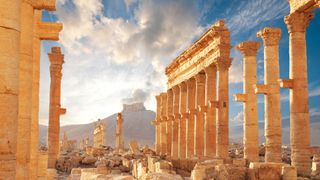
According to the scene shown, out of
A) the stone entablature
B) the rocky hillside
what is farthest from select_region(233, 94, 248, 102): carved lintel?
the rocky hillside

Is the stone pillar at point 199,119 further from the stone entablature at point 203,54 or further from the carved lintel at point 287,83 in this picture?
the carved lintel at point 287,83

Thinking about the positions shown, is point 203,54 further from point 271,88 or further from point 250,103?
point 271,88

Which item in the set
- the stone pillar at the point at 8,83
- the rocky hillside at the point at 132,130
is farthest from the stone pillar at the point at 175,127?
the rocky hillside at the point at 132,130

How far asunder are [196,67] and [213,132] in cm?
641

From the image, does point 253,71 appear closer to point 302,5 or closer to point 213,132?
point 213,132

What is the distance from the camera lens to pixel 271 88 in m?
20.7

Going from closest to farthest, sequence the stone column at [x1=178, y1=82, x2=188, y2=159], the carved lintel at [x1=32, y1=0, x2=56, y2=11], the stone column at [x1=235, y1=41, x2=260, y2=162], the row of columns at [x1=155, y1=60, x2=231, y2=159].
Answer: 1. the carved lintel at [x1=32, y1=0, x2=56, y2=11]
2. the stone column at [x1=235, y1=41, x2=260, y2=162]
3. the row of columns at [x1=155, y1=60, x2=231, y2=159]
4. the stone column at [x1=178, y1=82, x2=188, y2=159]

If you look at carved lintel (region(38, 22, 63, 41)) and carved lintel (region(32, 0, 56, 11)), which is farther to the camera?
carved lintel (region(38, 22, 63, 41))

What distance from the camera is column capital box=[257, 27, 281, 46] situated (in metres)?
20.7

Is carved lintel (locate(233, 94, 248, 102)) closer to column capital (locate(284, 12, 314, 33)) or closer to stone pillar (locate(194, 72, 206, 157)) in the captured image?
stone pillar (locate(194, 72, 206, 157))

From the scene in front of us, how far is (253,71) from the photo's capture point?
24.0 metres

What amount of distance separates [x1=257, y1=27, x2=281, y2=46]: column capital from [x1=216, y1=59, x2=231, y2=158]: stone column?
454 centimetres

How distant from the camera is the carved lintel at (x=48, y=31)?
472 inches

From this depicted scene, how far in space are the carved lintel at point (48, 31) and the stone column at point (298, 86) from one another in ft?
34.2
